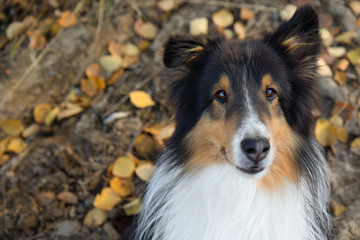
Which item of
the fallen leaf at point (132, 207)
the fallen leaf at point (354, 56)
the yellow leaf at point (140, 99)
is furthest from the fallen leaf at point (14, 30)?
the fallen leaf at point (354, 56)

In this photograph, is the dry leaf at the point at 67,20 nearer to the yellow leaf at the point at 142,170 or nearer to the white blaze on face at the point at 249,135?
the yellow leaf at the point at 142,170

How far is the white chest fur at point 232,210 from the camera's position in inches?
101

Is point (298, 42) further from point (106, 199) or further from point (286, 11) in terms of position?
point (106, 199)

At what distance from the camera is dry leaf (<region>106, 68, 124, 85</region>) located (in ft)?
13.9

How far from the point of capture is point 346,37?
4195 millimetres

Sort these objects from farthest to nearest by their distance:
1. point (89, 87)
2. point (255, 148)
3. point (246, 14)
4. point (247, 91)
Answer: point (246, 14)
point (89, 87)
point (247, 91)
point (255, 148)

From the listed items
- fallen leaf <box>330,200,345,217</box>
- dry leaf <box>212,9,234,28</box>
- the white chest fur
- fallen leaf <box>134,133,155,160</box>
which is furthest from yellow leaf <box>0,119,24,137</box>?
fallen leaf <box>330,200,345,217</box>

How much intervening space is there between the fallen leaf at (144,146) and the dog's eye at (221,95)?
1517 mm

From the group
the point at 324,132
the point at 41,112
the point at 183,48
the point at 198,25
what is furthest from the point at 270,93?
the point at 41,112

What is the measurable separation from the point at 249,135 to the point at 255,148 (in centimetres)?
8

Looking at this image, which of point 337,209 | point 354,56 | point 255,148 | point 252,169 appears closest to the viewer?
point 255,148

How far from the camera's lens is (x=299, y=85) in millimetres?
2629

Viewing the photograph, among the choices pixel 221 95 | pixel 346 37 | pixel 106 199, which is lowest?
pixel 106 199

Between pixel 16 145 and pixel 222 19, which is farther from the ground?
pixel 222 19
